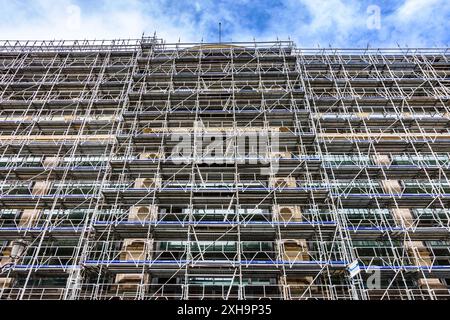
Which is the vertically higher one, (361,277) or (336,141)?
(336,141)

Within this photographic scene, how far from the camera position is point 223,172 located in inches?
661

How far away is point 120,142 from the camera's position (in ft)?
60.0

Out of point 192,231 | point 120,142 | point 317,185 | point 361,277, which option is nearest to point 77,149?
point 120,142

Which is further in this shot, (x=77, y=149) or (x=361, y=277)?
(x=77, y=149)

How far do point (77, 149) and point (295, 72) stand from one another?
1308 centimetres

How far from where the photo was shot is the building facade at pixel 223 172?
46.8 ft

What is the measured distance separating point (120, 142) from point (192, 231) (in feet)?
21.6

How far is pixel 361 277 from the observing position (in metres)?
14.2

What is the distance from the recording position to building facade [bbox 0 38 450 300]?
14250 mm
